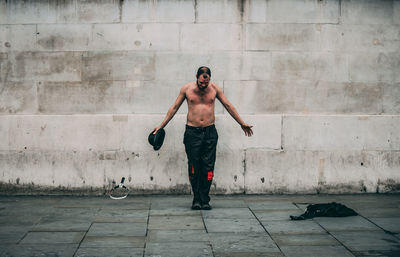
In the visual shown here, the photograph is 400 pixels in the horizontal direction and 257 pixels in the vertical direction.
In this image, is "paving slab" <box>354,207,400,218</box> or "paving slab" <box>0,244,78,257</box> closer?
"paving slab" <box>0,244,78,257</box>

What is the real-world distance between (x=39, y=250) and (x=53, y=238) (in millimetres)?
446

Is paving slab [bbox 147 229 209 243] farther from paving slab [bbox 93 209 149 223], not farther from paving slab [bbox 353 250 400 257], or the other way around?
paving slab [bbox 353 250 400 257]

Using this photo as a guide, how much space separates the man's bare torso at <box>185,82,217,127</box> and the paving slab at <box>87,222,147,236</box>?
1.75m

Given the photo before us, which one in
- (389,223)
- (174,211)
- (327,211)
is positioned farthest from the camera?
(174,211)

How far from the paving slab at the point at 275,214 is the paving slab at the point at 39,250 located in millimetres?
2566

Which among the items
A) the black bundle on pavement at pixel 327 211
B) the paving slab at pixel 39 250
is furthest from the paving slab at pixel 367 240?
the paving slab at pixel 39 250

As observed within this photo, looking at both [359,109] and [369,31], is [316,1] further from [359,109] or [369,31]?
[359,109]

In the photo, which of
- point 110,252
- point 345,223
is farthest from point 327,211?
point 110,252

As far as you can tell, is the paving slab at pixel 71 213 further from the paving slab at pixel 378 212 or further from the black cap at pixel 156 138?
the paving slab at pixel 378 212

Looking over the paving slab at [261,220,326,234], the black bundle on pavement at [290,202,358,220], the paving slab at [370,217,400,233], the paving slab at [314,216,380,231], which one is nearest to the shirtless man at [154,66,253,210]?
the paving slab at [261,220,326,234]

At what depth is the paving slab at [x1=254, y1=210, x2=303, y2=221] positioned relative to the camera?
21.4ft

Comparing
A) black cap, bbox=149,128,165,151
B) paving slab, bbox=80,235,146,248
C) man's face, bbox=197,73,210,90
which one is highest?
man's face, bbox=197,73,210,90

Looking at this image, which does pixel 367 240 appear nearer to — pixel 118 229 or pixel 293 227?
pixel 293 227

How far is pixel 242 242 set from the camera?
212 inches
